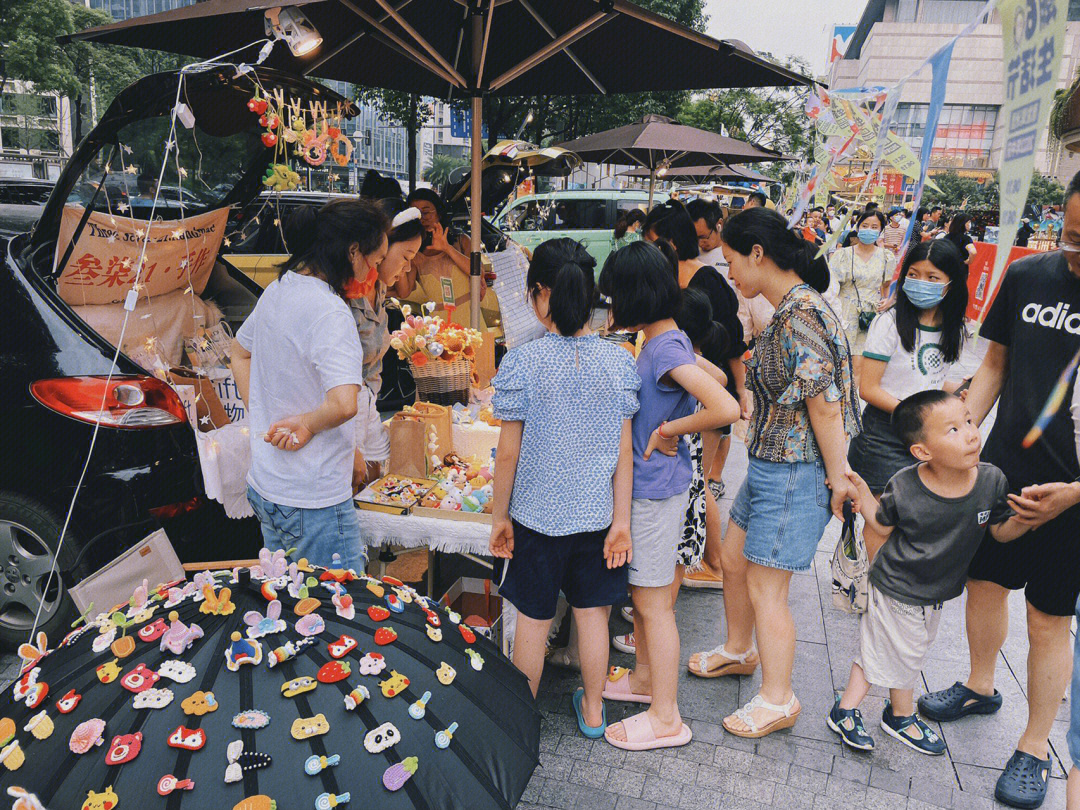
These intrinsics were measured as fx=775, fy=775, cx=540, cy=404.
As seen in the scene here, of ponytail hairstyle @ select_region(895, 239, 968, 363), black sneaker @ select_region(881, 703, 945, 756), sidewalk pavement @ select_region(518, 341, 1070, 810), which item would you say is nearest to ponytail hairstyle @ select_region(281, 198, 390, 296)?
sidewalk pavement @ select_region(518, 341, 1070, 810)

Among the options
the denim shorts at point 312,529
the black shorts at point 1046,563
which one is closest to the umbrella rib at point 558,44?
the denim shorts at point 312,529

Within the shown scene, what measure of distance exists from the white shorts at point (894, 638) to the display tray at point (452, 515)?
1424 mm

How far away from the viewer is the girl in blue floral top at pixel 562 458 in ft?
7.88

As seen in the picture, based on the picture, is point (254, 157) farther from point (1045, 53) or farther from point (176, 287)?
point (1045, 53)

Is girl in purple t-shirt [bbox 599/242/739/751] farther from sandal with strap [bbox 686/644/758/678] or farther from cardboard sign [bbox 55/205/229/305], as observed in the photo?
cardboard sign [bbox 55/205/229/305]

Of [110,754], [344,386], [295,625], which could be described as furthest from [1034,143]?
[110,754]

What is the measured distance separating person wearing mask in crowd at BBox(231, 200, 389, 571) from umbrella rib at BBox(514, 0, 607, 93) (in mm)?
2122

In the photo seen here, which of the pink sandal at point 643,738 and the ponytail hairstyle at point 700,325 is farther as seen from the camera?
the ponytail hairstyle at point 700,325

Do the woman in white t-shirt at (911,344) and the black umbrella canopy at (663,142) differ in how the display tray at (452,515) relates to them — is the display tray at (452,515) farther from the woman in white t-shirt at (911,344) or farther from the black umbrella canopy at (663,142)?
the black umbrella canopy at (663,142)

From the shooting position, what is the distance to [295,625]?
144 cm

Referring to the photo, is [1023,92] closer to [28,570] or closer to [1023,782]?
[1023,782]

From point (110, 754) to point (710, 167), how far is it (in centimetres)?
1738

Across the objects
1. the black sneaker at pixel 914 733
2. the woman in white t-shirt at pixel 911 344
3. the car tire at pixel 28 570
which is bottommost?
the black sneaker at pixel 914 733

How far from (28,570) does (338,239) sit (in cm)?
189
